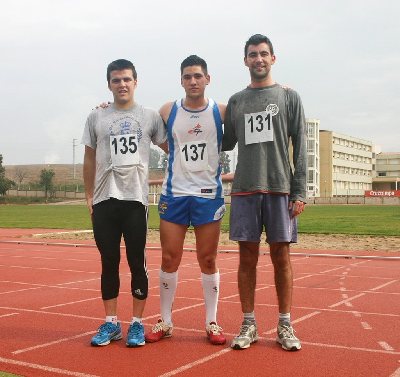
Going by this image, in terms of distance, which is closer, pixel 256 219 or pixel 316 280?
pixel 256 219

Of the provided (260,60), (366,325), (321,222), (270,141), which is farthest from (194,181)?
(321,222)

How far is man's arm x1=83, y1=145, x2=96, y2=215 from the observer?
15.0ft

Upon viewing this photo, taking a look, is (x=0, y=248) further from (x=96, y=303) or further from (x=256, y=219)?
(x=256, y=219)

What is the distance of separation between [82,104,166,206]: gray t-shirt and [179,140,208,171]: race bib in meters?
0.28

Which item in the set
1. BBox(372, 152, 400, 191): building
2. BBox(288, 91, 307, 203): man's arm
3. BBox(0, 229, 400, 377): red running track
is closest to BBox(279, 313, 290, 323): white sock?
BBox(0, 229, 400, 377): red running track

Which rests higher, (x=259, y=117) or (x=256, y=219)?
(x=259, y=117)

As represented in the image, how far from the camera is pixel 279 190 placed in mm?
4188

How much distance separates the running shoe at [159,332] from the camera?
4.32 m

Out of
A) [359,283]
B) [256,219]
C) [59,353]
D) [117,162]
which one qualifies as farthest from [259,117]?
[359,283]

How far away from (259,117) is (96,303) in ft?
10.3

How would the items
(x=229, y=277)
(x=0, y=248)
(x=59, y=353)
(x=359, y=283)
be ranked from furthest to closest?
(x=0, y=248) < (x=229, y=277) < (x=359, y=283) < (x=59, y=353)

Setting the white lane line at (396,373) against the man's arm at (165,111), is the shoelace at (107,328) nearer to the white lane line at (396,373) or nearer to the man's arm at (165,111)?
the man's arm at (165,111)

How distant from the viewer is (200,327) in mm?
4895

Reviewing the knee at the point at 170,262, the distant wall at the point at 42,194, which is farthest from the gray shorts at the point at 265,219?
the distant wall at the point at 42,194
